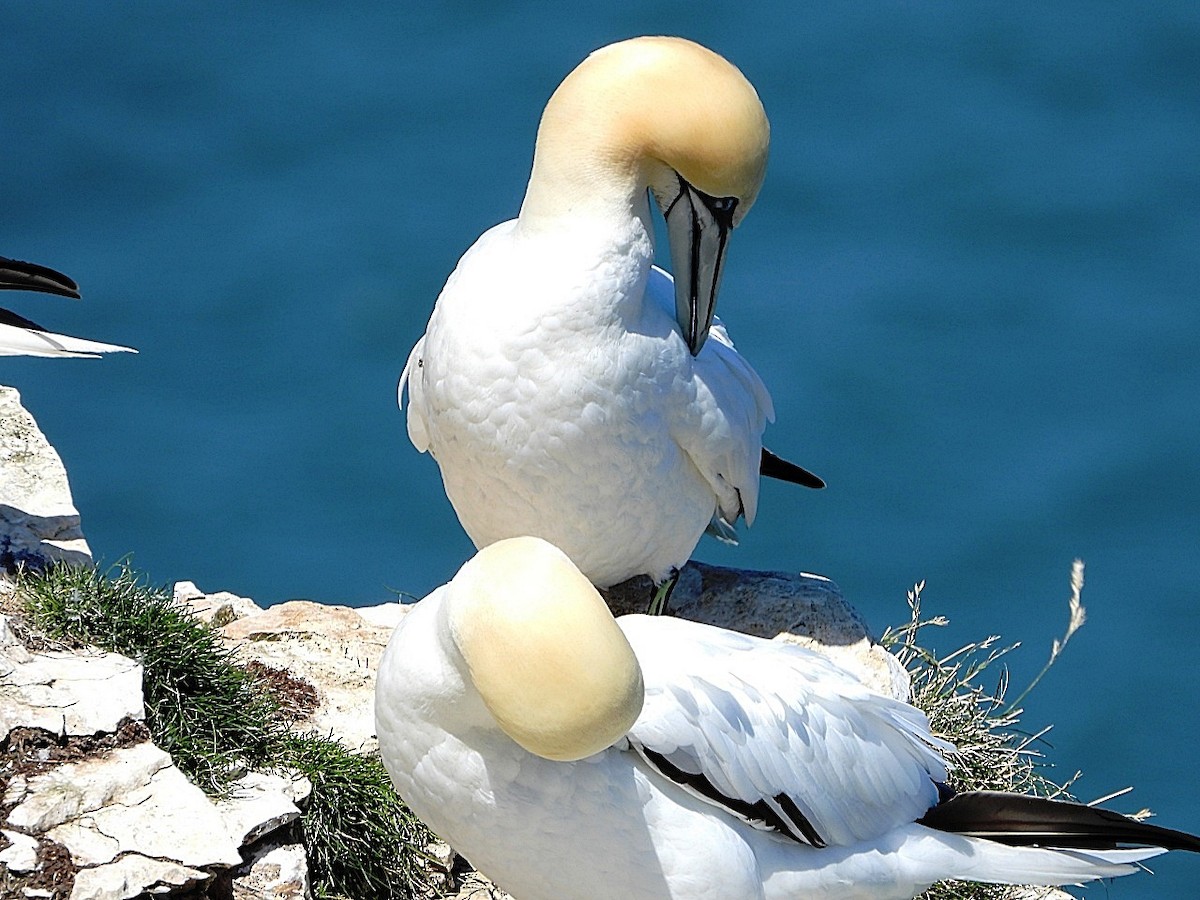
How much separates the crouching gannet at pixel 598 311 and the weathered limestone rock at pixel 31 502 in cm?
110

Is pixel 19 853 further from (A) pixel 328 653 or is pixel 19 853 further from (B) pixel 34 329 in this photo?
(B) pixel 34 329

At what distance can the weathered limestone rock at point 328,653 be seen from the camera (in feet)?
15.6

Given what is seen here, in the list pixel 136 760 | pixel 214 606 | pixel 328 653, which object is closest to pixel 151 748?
pixel 136 760

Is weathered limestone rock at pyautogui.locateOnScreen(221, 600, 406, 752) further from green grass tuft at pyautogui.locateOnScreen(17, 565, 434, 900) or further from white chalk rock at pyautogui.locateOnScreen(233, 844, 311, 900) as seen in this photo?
white chalk rock at pyautogui.locateOnScreen(233, 844, 311, 900)

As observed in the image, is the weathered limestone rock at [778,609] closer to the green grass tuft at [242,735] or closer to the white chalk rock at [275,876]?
the green grass tuft at [242,735]

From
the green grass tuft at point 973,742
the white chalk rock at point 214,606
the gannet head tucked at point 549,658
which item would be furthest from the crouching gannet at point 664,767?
the white chalk rock at point 214,606

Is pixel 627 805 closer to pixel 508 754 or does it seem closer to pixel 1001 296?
pixel 508 754

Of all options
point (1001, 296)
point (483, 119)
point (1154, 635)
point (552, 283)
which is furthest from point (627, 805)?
point (483, 119)

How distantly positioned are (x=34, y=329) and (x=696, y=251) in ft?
7.55

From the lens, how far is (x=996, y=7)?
10.3m

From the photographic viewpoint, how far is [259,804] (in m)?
4.10

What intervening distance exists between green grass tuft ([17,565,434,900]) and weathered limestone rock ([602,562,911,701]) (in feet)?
3.51

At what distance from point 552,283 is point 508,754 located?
4.01ft

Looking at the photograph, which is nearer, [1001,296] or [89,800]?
[89,800]
